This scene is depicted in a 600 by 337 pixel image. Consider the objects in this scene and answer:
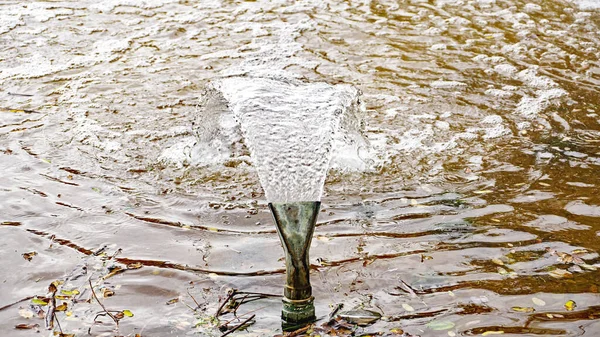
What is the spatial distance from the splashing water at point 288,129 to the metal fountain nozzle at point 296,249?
12 cm

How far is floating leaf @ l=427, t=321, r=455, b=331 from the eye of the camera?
369 centimetres

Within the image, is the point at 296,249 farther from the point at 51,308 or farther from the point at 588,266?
the point at 588,266

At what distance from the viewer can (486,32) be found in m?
8.27

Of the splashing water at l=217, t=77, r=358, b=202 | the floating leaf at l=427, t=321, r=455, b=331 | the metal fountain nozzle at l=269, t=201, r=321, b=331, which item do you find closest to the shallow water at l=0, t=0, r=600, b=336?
the floating leaf at l=427, t=321, r=455, b=331

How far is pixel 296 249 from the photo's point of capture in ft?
11.5

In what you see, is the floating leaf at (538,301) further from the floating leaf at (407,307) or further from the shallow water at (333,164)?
the floating leaf at (407,307)

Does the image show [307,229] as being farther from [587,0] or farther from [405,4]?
[587,0]

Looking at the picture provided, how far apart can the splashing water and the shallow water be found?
65 cm

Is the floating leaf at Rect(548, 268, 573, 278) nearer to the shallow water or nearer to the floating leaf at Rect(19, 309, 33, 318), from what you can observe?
the shallow water

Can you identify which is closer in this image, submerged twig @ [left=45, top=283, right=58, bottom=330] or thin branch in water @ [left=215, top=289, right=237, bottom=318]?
submerged twig @ [left=45, top=283, right=58, bottom=330]

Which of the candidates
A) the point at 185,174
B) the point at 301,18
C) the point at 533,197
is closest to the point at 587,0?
the point at 301,18

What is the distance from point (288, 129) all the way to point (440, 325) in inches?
Answer: 58.8

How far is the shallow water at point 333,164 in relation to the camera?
4012 millimetres

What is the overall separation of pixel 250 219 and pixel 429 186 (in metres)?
1.40
